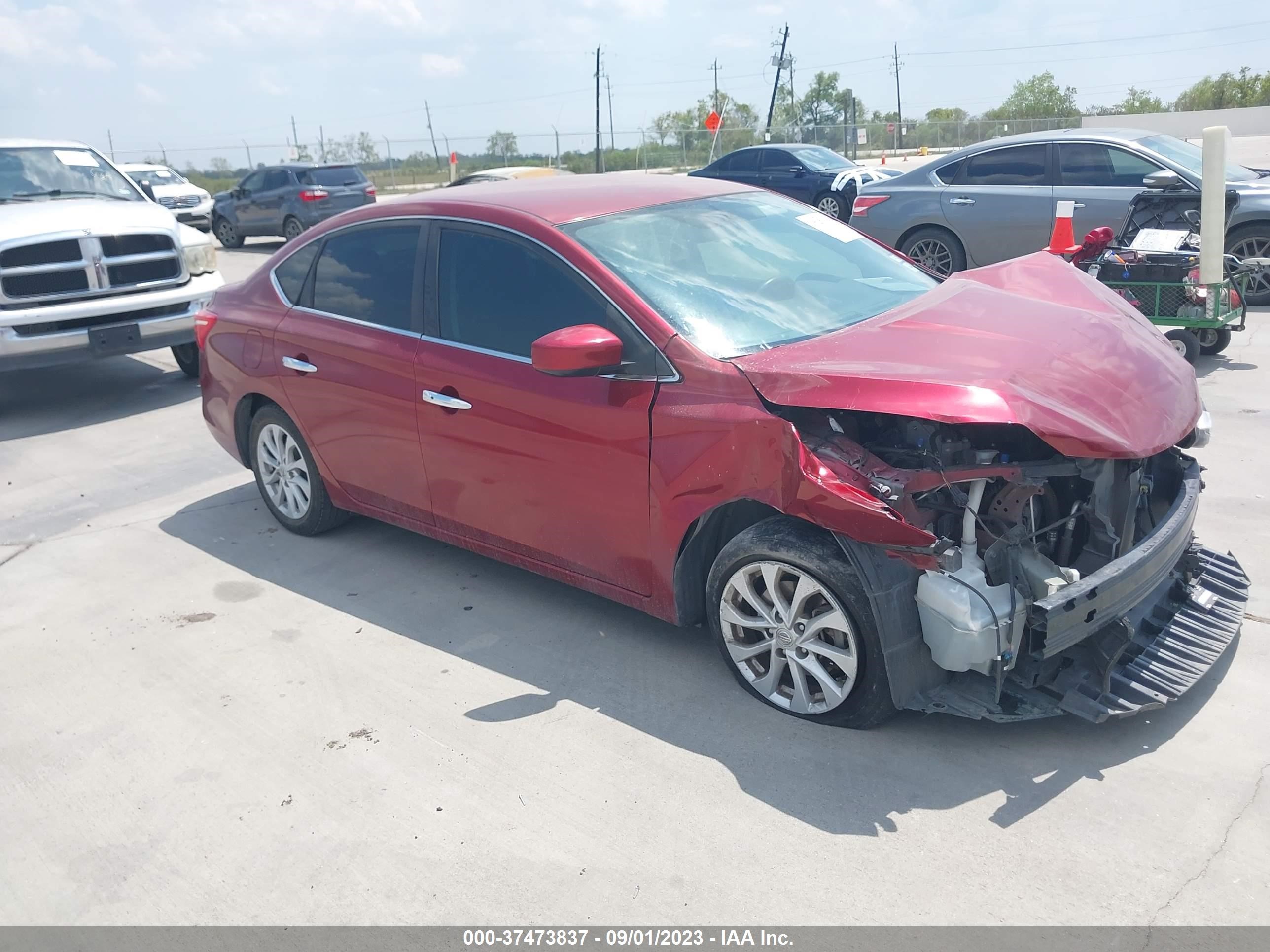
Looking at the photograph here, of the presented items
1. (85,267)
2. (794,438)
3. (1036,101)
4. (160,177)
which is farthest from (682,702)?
(1036,101)

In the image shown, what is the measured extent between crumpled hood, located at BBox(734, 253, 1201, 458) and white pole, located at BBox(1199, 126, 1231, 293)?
3.36 metres

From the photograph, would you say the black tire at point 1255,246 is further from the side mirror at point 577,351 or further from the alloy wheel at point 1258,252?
the side mirror at point 577,351

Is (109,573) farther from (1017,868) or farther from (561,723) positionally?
(1017,868)

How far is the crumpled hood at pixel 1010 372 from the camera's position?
3.24 meters

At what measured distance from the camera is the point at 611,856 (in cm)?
313

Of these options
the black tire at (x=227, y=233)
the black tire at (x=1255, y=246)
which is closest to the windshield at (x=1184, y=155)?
the black tire at (x=1255, y=246)

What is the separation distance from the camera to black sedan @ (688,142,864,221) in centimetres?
1800

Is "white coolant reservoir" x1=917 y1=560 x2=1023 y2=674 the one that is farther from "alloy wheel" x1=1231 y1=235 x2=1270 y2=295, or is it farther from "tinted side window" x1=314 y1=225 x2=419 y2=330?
"alloy wheel" x1=1231 y1=235 x2=1270 y2=295

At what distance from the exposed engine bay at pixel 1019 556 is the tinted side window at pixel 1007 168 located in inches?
300

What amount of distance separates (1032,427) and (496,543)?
90.1 inches

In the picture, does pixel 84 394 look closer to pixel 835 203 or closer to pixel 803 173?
pixel 803 173

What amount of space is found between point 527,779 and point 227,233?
2072 cm

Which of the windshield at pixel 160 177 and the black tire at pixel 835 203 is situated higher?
the windshield at pixel 160 177

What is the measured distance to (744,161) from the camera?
1938 cm
